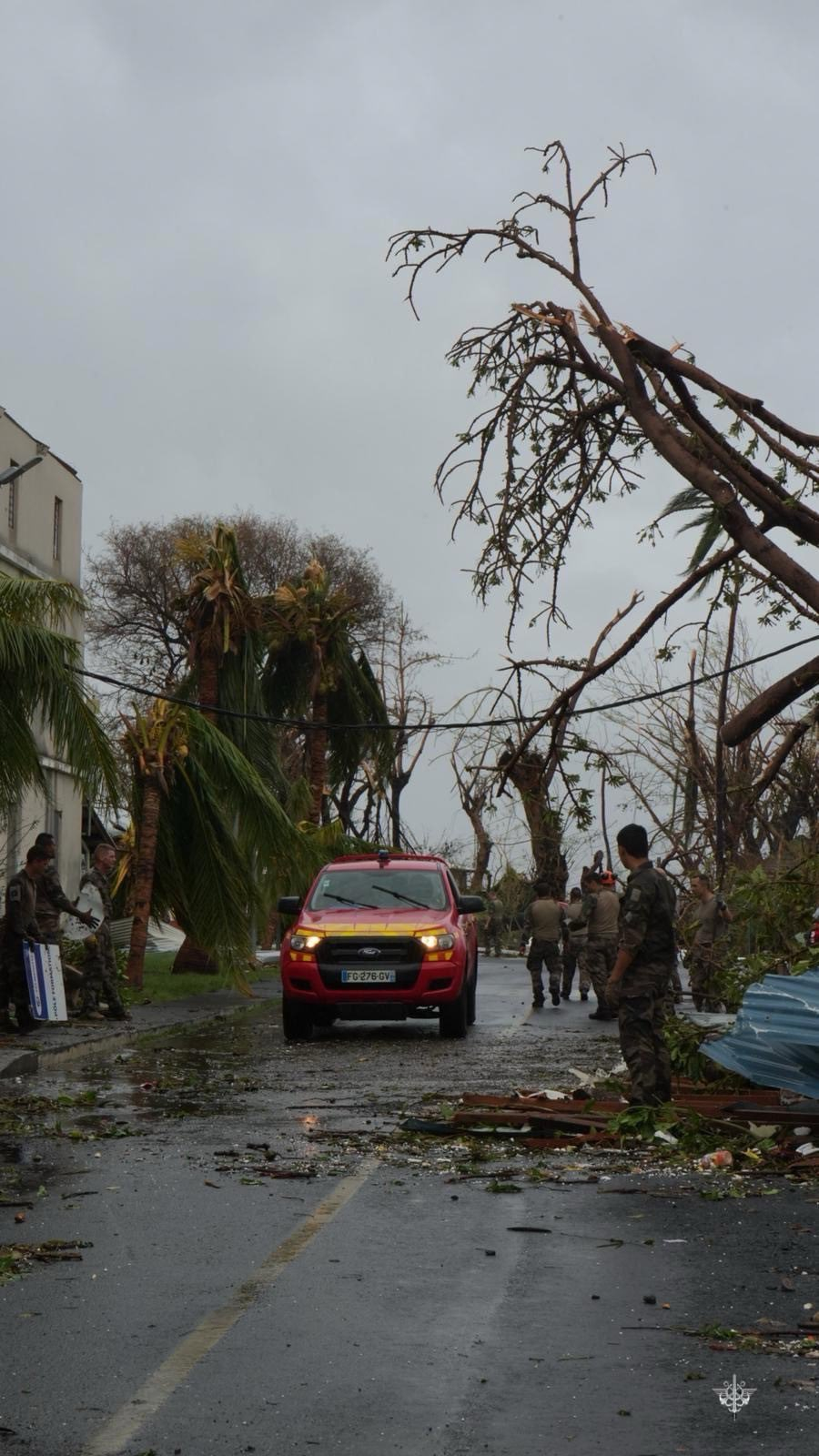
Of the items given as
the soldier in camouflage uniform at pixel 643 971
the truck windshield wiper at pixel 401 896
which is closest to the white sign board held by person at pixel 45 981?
the truck windshield wiper at pixel 401 896

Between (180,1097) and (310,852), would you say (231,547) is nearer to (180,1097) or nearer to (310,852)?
(310,852)

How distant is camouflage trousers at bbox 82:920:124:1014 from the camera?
21266 millimetres

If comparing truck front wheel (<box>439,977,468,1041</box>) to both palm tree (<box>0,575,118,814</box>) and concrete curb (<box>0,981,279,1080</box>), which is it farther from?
palm tree (<box>0,575,118,814</box>)

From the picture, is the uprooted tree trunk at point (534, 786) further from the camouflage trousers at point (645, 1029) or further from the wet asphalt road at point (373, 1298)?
the wet asphalt road at point (373, 1298)

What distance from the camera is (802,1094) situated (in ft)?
37.4

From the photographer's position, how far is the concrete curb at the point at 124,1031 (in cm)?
1612

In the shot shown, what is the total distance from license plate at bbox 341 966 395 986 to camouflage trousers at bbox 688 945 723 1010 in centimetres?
317

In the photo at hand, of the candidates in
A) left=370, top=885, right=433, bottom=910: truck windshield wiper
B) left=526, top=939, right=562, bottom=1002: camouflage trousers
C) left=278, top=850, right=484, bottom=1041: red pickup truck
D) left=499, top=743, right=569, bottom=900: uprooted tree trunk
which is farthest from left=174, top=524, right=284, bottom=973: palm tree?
left=499, top=743, right=569, bottom=900: uprooted tree trunk

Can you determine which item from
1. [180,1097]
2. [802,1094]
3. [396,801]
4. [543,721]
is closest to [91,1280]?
[802,1094]

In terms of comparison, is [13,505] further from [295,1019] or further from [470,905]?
[295,1019]

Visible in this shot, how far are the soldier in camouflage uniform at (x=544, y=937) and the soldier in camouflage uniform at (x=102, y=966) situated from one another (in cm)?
765

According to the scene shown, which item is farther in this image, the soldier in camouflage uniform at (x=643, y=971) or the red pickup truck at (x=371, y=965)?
the red pickup truck at (x=371, y=965)

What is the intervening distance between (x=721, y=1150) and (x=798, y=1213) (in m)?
1.63

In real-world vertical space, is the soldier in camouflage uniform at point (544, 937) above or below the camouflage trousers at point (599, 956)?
above
